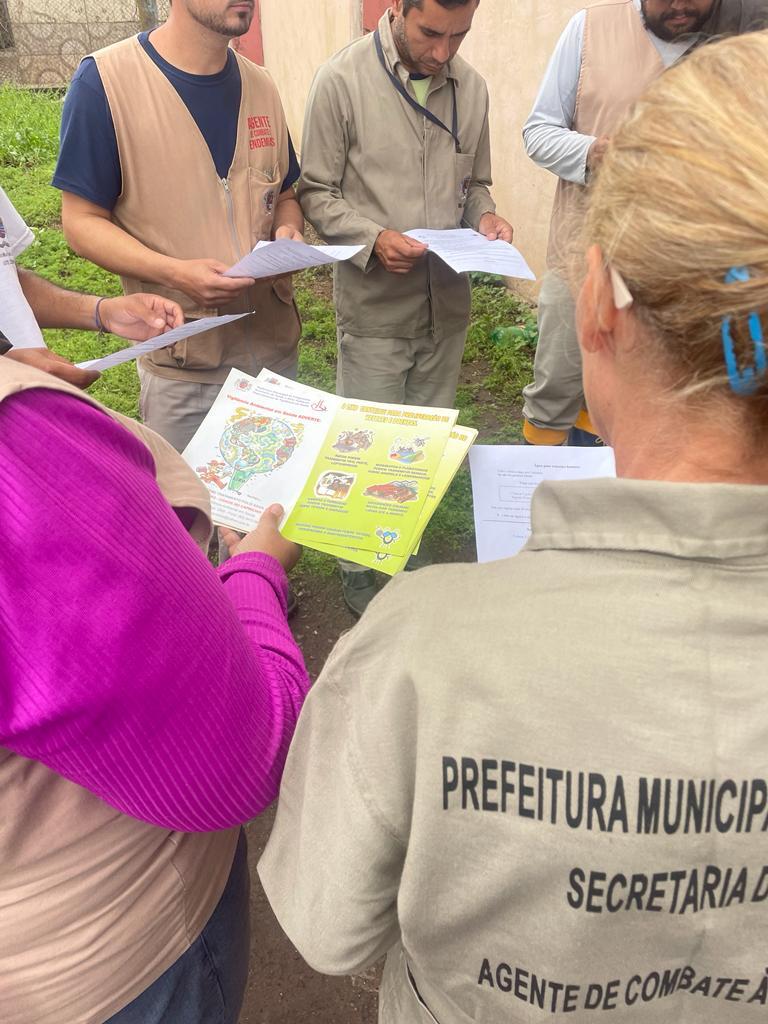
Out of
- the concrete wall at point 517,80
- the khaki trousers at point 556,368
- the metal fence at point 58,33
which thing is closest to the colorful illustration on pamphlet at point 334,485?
the khaki trousers at point 556,368

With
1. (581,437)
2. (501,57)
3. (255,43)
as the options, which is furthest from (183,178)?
(255,43)

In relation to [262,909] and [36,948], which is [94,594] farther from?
[262,909]

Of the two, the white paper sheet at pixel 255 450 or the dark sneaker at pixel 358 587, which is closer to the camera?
the white paper sheet at pixel 255 450

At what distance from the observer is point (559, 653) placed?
68cm

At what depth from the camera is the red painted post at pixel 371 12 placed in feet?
20.3

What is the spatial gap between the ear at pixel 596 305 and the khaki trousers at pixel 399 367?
2.26m

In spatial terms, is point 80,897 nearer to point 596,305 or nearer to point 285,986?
point 596,305

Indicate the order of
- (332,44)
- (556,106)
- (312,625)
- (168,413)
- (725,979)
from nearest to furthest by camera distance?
1. (725,979)
2. (168,413)
3. (556,106)
4. (312,625)
5. (332,44)

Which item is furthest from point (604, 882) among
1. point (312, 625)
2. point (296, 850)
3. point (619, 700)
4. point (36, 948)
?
point (312, 625)

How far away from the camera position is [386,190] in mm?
2791

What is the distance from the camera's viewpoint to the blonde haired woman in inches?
25.8

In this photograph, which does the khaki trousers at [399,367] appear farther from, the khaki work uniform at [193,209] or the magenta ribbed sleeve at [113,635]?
the magenta ribbed sleeve at [113,635]

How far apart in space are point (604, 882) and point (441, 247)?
2172 millimetres

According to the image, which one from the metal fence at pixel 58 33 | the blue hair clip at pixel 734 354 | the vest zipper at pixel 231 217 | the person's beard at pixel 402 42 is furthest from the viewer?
the metal fence at pixel 58 33
